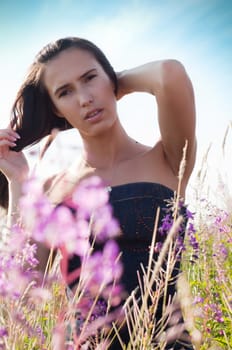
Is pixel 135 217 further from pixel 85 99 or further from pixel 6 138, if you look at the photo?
pixel 6 138

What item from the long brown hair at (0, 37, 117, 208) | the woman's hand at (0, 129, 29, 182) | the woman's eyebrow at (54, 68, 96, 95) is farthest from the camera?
the long brown hair at (0, 37, 117, 208)

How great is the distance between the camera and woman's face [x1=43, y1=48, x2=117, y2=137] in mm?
1857

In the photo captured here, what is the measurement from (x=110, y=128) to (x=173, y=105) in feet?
1.11

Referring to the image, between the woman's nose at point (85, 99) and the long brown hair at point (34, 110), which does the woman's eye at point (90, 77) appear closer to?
the woman's nose at point (85, 99)

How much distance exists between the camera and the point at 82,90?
6.20 ft

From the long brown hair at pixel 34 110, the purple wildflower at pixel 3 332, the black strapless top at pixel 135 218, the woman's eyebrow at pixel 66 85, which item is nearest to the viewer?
the purple wildflower at pixel 3 332

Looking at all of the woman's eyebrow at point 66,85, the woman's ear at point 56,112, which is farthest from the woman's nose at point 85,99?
the woman's ear at point 56,112

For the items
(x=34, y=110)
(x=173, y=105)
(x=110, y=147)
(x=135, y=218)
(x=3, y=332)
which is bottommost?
(x=135, y=218)

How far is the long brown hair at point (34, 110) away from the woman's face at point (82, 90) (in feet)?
0.27

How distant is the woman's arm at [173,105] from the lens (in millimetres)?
1875

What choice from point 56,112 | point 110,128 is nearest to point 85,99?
point 110,128

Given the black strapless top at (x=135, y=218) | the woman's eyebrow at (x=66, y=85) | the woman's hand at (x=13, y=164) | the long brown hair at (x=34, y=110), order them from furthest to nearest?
the long brown hair at (x=34, y=110) < the woman's hand at (x=13, y=164) < the woman's eyebrow at (x=66, y=85) < the black strapless top at (x=135, y=218)

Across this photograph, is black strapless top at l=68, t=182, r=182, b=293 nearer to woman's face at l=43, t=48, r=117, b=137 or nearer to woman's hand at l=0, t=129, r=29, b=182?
woman's face at l=43, t=48, r=117, b=137

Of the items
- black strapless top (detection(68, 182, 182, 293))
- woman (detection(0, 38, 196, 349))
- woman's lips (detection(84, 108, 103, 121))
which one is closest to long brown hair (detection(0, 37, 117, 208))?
woman (detection(0, 38, 196, 349))
